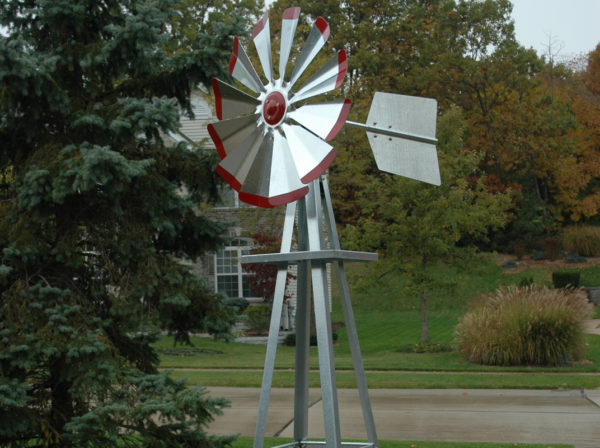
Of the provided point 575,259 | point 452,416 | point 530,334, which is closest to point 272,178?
point 452,416

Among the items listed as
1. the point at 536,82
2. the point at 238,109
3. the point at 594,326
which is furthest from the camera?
the point at 536,82

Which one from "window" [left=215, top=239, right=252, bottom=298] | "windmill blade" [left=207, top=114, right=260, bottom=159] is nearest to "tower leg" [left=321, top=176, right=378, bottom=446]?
"windmill blade" [left=207, top=114, right=260, bottom=159]

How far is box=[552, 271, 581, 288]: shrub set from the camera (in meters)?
23.5

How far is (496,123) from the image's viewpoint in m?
30.8

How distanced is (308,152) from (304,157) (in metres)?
0.05

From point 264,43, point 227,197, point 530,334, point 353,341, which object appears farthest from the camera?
point 227,197

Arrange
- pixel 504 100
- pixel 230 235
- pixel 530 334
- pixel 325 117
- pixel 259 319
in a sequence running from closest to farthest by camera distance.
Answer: pixel 325 117, pixel 530 334, pixel 259 319, pixel 230 235, pixel 504 100

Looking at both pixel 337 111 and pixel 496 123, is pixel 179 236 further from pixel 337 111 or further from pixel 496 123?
pixel 496 123

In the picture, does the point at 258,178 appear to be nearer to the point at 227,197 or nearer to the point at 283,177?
the point at 283,177

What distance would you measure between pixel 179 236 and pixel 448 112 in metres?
10.8

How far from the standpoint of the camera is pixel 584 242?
2930cm

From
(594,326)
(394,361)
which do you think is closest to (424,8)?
(594,326)

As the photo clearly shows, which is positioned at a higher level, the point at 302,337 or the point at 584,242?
the point at 584,242

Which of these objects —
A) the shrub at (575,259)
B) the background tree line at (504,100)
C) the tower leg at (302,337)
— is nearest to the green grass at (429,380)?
the tower leg at (302,337)
